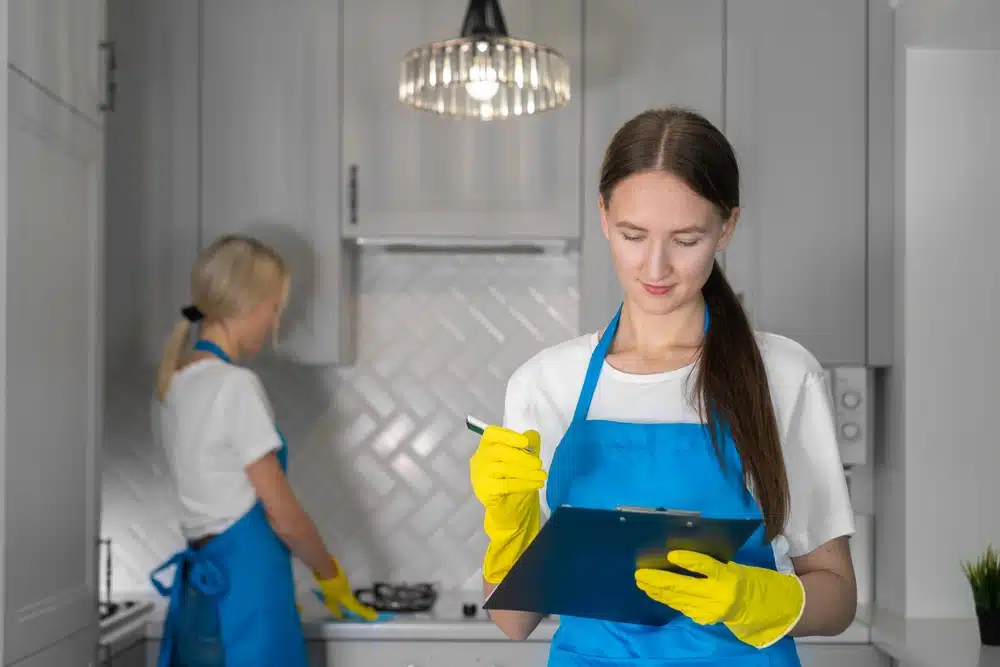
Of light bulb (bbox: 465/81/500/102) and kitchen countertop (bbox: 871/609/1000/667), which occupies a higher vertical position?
light bulb (bbox: 465/81/500/102)

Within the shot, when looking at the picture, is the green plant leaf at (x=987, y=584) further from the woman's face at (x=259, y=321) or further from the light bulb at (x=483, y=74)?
the woman's face at (x=259, y=321)

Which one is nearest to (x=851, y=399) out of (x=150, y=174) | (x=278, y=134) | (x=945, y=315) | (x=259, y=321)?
(x=945, y=315)

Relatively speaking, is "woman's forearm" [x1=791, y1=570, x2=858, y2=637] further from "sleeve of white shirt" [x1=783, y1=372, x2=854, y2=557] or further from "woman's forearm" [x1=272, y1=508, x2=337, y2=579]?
"woman's forearm" [x1=272, y1=508, x2=337, y2=579]

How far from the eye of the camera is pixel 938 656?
6.85ft

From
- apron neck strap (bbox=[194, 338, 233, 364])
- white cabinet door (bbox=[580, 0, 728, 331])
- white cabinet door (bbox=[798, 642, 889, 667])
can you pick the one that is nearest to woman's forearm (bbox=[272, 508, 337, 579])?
apron neck strap (bbox=[194, 338, 233, 364])

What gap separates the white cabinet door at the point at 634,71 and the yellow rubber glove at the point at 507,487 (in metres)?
Answer: 1.26

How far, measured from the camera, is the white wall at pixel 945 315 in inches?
97.6

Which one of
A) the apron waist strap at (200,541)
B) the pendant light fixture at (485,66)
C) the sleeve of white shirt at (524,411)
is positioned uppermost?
A: the pendant light fixture at (485,66)

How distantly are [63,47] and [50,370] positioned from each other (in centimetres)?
57

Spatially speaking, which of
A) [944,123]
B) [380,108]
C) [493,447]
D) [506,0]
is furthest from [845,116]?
[493,447]

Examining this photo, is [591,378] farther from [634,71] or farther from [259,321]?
[634,71]

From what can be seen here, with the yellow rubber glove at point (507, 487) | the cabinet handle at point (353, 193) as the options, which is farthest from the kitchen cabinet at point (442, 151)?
the yellow rubber glove at point (507, 487)

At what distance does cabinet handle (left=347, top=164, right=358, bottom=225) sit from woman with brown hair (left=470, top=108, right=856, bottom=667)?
3.96ft

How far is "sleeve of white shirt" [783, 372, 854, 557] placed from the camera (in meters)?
1.36
